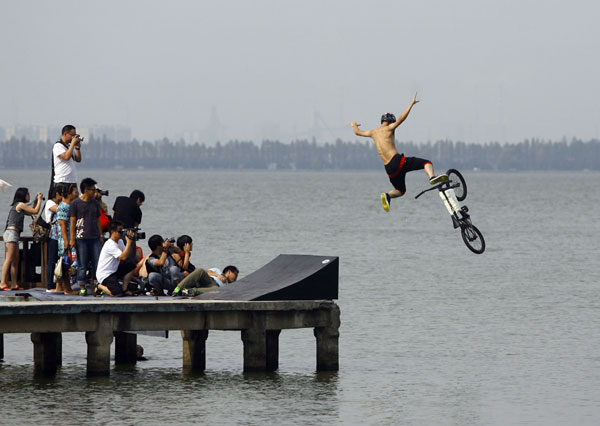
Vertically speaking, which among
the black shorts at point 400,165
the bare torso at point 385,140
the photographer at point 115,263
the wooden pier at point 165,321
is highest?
the bare torso at point 385,140

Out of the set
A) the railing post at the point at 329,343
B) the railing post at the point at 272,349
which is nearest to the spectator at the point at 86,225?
the railing post at the point at 272,349

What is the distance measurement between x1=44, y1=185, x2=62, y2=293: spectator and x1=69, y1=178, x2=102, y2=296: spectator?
0.67 metres

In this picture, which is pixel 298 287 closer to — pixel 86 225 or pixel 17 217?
pixel 86 225

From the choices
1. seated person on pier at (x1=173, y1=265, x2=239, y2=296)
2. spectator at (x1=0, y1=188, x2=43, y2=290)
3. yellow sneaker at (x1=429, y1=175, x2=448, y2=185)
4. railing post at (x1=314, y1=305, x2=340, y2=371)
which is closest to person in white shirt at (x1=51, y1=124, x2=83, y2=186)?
spectator at (x1=0, y1=188, x2=43, y2=290)

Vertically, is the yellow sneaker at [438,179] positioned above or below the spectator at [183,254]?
above

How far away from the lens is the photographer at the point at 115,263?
22.9 m

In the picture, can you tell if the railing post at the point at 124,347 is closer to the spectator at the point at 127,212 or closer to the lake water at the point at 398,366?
the lake water at the point at 398,366

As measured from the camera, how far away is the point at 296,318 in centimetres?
2359

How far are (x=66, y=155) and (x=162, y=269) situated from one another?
3.00 meters

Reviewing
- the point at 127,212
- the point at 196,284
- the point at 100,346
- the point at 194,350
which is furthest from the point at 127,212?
the point at 194,350

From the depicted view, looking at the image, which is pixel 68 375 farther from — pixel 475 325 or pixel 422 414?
pixel 475 325

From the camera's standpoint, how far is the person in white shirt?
23.1 metres

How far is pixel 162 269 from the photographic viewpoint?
24.3 m

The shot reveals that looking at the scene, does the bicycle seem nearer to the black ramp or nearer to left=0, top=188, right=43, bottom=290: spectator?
the black ramp
